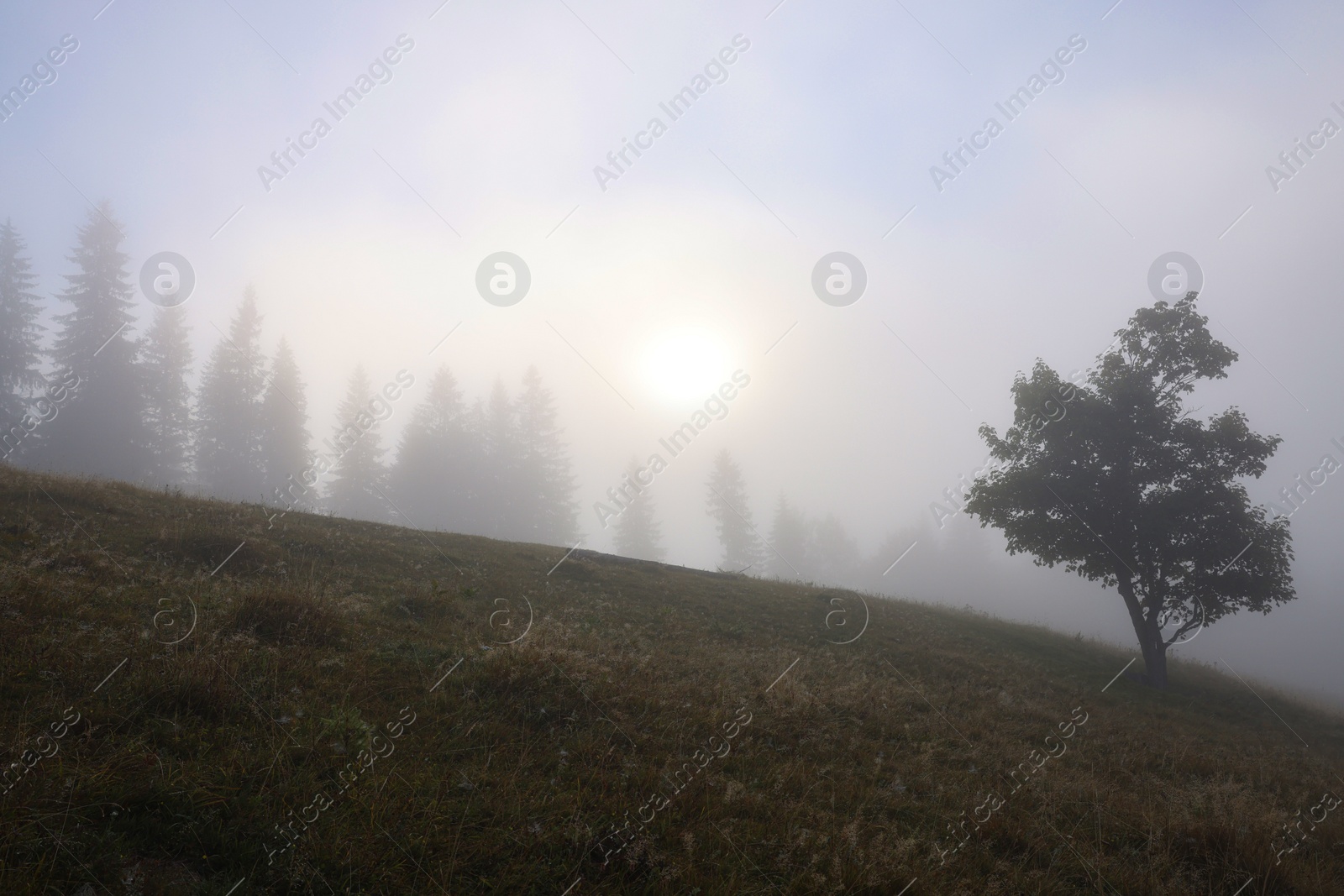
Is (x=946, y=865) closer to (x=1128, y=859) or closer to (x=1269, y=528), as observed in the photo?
(x=1128, y=859)

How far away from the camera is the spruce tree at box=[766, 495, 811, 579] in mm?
79875

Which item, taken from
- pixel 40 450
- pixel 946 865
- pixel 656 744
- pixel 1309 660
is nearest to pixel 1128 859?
pixel 946 865

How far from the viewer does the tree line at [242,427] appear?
39625 mm

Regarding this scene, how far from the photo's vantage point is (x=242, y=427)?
48094 millimetres

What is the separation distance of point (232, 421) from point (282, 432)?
12.0 feet

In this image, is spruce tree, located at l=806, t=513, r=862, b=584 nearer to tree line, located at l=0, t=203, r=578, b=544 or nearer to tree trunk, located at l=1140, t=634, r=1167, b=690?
tree line, located at l=0, t=203, r=578, b=544

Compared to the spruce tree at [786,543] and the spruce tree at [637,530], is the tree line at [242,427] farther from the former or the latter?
the spruce tree at [786,543]

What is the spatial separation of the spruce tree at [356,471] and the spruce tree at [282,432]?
10.4ft

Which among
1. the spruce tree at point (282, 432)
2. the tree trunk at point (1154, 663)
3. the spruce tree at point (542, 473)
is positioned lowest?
the tree trunk at point (1154, 663)

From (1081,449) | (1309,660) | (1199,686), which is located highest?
(1081,449)

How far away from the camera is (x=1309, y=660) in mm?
77500

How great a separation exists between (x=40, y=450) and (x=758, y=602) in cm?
4952

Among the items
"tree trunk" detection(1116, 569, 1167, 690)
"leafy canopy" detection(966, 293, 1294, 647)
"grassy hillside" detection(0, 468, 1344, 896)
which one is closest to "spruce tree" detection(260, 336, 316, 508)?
"grassy hillside" detection(0, 468, 1344, 896)

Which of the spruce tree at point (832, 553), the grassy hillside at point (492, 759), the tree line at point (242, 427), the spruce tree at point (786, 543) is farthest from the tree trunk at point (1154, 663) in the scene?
the spruce tree at point (832, 553)
